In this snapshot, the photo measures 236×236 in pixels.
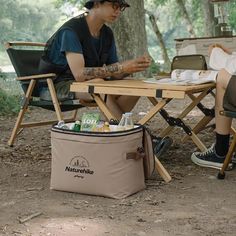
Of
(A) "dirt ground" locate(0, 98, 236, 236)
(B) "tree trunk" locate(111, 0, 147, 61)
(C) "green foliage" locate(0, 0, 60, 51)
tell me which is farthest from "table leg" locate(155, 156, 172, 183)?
(C) "green foliage" locate(0, 0, 60, 51)

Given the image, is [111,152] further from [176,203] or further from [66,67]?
[66,67]

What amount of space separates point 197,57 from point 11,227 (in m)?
1.90

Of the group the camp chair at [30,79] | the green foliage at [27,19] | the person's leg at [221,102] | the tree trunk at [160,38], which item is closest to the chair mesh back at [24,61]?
the camp chair at [30,79]

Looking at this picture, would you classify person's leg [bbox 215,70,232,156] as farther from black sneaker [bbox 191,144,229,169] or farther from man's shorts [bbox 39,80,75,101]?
man's shorts [bbox 39,80,75,101]

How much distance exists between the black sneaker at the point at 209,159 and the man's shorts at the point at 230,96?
51 cm

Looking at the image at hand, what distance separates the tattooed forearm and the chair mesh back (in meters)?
1.02

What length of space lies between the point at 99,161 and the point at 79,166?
13 centimetres

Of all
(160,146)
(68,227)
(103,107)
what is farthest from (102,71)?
(68,227)

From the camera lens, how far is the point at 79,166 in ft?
9.40

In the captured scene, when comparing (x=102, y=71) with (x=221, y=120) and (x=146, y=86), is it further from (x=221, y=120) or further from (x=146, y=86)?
(x=221, y=120)

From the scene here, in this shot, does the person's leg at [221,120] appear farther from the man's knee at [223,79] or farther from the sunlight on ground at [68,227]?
the sunlight on ground at [68,227]

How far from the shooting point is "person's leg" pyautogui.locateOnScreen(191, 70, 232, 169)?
10.8 ft

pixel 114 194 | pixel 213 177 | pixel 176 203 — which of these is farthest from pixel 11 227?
pixel 213 177

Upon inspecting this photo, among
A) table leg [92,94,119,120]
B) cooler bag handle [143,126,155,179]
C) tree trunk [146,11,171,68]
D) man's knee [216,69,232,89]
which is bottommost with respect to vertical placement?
tree trunk [146,11,171,68]
